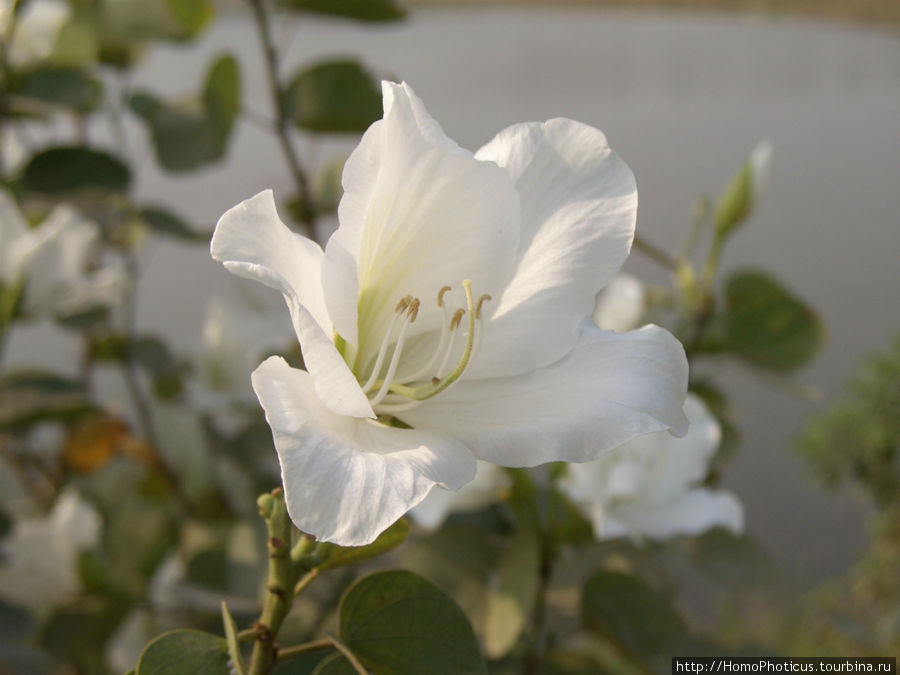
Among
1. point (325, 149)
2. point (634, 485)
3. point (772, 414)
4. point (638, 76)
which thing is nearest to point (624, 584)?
point (634, 485)

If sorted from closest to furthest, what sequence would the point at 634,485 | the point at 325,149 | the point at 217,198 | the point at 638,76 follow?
1. the point at 634,485
2. the point at 217,198
3. the point at 325,149
4. the point at 638,76

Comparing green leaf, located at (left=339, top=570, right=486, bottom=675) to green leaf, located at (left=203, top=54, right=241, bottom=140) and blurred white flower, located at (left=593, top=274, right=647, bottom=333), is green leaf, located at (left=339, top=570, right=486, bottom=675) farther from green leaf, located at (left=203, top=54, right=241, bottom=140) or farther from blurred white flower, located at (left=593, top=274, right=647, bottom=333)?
green leaf, located at (left=203, top=54, right=241, bottom=140)

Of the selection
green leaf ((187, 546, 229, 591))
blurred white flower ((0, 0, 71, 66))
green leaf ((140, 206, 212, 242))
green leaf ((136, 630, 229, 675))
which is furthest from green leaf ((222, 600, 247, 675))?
blurred white flower ((0, 0, 71, 66))

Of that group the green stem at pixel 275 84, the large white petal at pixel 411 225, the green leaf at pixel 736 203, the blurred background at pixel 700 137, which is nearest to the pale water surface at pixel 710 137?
the blurred background at pixel 700 137

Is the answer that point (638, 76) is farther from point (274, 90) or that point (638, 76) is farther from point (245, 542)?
point (245, 542)

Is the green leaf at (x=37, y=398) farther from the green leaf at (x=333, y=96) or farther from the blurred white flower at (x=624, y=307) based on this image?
the blurred white flower at (x=624, y=307)

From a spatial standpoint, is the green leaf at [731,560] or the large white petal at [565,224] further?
the green leaf at [731,560]
